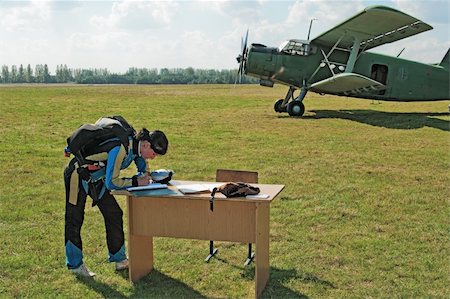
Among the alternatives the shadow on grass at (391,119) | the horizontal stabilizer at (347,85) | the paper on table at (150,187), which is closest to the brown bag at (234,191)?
the paper on table at (150,187)

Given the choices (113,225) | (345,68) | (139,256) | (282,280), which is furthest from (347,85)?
(139,256)

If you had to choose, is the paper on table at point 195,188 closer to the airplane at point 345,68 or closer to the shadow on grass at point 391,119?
the shadow on grass at point 391,119

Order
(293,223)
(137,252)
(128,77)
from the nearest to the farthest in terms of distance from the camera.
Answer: (137,252)
(293,223)
(128,77)

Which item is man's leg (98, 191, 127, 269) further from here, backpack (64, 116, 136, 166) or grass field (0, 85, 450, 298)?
backpack (64, 116, 136, 166)

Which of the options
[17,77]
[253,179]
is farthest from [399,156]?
[17,77]

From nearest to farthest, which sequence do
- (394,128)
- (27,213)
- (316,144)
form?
(27,213), (316,144), (394,128)

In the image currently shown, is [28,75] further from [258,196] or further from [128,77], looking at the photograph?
[258,196]

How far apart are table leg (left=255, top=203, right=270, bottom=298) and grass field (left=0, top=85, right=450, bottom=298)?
15cm

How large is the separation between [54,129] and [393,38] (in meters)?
13.0

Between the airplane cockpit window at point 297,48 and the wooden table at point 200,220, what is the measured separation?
15.9 metres

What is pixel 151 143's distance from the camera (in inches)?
190

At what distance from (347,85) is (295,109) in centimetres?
214

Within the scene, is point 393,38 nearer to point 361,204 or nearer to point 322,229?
point 361,204

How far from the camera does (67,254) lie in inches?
212
